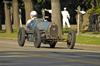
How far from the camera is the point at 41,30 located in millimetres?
25750

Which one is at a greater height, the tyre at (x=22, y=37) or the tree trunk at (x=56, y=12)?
the tree trunk at (x=56, y=12)

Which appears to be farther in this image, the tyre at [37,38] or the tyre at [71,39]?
the tyre at [71,39]

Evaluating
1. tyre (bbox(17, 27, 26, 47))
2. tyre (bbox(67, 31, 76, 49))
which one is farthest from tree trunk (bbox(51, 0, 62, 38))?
tyre (bbox(67, 31, 76, 49))

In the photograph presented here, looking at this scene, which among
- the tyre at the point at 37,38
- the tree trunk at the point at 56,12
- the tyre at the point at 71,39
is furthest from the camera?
the tree trunk at the point at 56,12

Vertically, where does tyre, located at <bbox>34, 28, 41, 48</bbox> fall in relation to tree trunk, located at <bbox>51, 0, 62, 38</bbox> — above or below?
below

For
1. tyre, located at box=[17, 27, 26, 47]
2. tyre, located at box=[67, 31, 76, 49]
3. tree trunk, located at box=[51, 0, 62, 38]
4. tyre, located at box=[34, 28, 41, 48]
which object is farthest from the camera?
tree trunk, located at box=[51, 0, 62, 38]

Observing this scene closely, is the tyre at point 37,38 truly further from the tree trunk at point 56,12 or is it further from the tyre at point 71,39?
the tree trunk at point 56,12

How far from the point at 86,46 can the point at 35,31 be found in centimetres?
476

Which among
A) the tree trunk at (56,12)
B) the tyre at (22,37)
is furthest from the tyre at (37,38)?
the tree trunk at (56,12)

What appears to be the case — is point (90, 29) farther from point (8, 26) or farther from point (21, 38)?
point (21, 38)

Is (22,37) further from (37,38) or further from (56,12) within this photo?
(56,12)

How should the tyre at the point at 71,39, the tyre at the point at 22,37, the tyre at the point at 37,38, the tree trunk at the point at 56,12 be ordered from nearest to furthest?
the tyre at the point at 37,38
the tyre at the point at 71,39
the tyre at the point at 22,37
the tree trunk at the point at 56,12

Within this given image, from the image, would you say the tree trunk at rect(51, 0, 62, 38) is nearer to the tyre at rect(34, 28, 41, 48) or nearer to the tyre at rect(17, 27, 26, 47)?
the tyre at rect(17, 27, 26, 47)

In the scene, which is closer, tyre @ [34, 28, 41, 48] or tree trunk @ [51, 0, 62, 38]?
tyre @ [34, 28, 41, 48]
